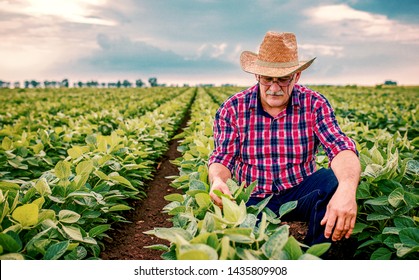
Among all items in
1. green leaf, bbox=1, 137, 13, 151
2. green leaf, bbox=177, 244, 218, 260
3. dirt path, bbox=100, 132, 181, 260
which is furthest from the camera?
green leaf, bbox=1, 137, 13, 151

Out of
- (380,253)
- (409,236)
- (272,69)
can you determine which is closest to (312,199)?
(380,253)

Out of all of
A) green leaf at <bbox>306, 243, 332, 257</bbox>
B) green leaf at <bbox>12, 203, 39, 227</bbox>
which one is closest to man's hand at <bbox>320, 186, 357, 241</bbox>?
green leaf at <bbox>306, 243, 332, 257</bbox>

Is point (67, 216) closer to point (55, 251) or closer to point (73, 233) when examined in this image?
point (73, 233)

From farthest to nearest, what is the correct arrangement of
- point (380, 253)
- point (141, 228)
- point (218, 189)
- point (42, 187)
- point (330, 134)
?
point (141, 228)
point (330, 134)
point (42, 187)
point (380, 253)
point (218, 189)

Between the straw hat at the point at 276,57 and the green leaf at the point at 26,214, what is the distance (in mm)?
1565

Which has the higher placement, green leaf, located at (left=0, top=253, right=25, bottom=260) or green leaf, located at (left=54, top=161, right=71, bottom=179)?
green leaf, located at (left=54, top=161, right=71, bottom=179)

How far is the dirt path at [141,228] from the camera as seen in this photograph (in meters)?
3.23

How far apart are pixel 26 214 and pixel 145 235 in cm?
192

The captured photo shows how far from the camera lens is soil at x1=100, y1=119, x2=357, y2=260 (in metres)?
2.54

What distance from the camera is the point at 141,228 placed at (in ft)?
12.7

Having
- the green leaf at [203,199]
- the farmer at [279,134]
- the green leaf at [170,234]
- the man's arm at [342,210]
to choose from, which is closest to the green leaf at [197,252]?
the green leaf at [170,234]

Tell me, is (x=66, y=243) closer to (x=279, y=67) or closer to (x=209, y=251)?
(x=209, y=251)

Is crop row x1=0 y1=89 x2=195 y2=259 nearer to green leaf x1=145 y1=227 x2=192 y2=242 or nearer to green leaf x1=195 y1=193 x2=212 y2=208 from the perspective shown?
green leaf x1=145 y1=227 x2=192 y2=242

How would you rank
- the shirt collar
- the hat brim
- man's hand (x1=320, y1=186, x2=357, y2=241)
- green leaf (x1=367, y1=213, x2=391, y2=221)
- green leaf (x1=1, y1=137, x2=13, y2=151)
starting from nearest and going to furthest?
man's hand (x1=320, y1=186, x2=357, y2=241) < green leaf (x1=367, y1=213, x2=391, y2=221) < the hat brim < the shirt collar < green leaf (x1=1, y1=137, x2=13, y2=151)
